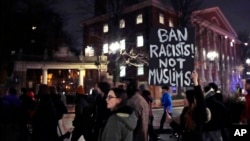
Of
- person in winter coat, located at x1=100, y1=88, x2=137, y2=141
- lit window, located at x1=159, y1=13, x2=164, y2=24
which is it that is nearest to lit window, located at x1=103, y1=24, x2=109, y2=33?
lit window, located at x1=159, y1=13, x2=164, y2=24

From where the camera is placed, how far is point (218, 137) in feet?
21.3

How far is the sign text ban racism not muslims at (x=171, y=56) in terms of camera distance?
7.33 metres

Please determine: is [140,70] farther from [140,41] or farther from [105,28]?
[105,28]

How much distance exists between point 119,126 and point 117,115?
0.42 feet

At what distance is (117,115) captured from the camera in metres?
3.77

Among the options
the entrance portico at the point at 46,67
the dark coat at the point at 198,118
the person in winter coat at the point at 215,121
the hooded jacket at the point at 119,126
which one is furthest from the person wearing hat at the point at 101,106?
the entrance portico at the point at 46,67

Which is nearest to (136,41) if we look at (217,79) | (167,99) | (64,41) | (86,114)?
(64,41)

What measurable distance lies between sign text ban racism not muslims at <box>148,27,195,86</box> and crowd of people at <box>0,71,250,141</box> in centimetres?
66

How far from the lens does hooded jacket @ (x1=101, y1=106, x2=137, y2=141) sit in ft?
12.0

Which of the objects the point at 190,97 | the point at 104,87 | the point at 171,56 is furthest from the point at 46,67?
the point at 190,97

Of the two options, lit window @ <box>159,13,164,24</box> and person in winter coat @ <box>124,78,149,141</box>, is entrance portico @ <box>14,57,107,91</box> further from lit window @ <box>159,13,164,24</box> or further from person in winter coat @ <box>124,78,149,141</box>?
person in winter coat @ <box>124,78,149,141</box>

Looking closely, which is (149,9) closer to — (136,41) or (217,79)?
(136,41)

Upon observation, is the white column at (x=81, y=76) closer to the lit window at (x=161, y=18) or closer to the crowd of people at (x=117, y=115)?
the lit window at (x=161, y=18)

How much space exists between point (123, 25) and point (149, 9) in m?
5.40
